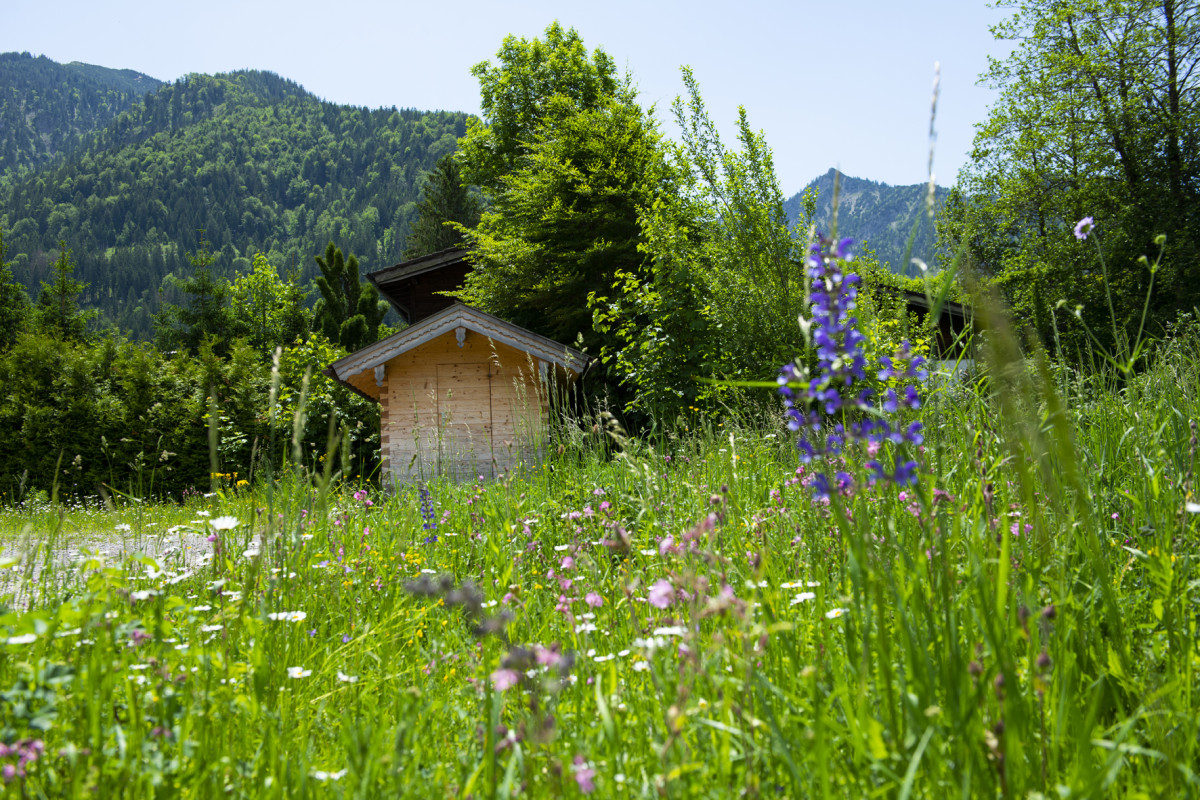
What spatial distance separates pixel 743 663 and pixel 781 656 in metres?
0.78

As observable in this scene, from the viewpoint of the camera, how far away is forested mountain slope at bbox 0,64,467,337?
13138 cm

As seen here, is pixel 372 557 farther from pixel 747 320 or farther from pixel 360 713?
pixel 747 320

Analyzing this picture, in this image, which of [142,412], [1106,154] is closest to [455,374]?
[142,412]

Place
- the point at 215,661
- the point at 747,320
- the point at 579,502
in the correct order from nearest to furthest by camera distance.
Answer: the point at 215,661
the point at 579,502
the point at 747,320

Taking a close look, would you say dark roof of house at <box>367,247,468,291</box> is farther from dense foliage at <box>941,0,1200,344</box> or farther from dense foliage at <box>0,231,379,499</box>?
dense foliage at <box>941,0,1200,344</box>

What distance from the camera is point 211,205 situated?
6550 inches

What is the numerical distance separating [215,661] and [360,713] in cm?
49

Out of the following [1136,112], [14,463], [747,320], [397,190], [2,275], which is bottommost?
[14,463]

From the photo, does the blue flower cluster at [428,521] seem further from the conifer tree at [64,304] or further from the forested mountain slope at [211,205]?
the forested mountain slope at [211,205]

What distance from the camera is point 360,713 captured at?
7.27ft

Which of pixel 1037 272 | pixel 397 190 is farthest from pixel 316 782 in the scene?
pixel 397 190

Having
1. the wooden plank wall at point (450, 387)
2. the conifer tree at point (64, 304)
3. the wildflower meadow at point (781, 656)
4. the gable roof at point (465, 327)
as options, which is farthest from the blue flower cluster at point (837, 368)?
the conifer tree at point (64, 304)

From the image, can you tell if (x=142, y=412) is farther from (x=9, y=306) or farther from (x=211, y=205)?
(x=211, y=205)

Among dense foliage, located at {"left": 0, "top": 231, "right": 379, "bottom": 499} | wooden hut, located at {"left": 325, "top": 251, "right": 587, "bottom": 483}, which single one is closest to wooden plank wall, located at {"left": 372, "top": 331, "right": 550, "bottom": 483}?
wooden hut, located at {"left": 325, "top": 251, "right": 587, "bottom": 483}
